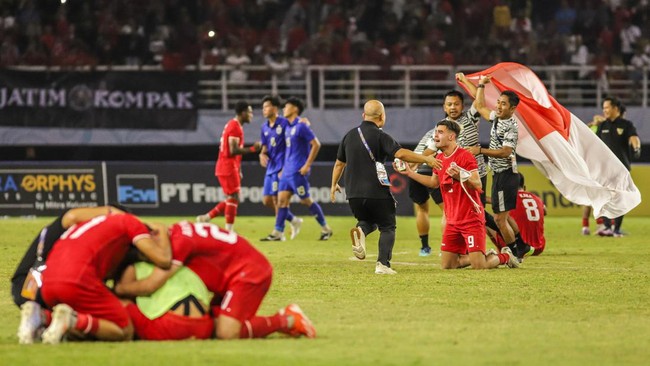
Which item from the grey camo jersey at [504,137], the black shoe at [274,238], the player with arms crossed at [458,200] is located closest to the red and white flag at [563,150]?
the grey camo jersey at [504,137]

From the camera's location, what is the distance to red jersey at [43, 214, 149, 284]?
317 inches

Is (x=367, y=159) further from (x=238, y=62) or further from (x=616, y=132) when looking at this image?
(x=238, y=62)

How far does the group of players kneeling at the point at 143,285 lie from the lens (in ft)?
26.5

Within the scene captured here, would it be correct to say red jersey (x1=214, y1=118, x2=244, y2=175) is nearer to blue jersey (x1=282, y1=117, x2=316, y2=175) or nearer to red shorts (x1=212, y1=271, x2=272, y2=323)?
blue jersey (x1=282, y1=117, x2=316, y2=175)

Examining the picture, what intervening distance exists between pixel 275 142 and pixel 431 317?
1042 centimetres

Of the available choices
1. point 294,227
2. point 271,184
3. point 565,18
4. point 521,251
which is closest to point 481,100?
point 521,251

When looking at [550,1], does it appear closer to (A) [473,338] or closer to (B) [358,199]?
(B) [358,199]

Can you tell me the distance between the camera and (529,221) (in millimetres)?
15945

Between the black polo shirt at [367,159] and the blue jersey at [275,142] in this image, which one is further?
the blue jersey at [275,142]

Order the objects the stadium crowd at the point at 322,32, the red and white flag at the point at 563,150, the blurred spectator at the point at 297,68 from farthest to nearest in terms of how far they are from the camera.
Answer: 1. the stadium crowd at the point at 322,32
2. the blurred spectator at the point at 297,68
3. the red and white flag at the point at 563,150

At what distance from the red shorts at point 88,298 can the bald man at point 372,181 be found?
5408 millimetres

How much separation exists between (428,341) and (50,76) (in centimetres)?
2121

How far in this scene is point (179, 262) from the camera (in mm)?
8305

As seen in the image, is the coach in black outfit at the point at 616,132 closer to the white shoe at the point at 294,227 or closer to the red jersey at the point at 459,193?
the white shoe at the point at 294,227
